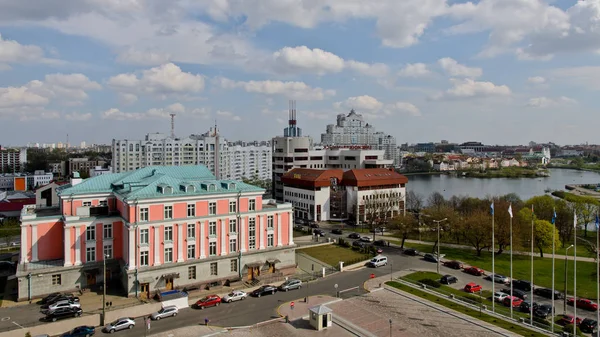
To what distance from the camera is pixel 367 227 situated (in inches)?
2026

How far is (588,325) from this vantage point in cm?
2134

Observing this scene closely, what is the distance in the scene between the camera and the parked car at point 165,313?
22.5 metres

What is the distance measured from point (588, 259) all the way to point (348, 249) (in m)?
21.5

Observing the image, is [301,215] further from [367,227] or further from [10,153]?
[10,153]

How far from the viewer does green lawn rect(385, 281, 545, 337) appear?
20641mm

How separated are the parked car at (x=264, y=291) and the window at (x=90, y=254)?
10.9 meters

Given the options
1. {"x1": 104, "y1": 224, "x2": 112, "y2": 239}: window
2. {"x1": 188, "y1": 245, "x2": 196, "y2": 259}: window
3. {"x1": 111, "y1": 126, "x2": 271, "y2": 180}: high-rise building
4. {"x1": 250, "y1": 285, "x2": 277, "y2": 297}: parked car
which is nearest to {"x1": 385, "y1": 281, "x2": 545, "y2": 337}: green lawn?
{"x1": 250, "y1": 285, "x2": 277, "y2": 297}: parked car

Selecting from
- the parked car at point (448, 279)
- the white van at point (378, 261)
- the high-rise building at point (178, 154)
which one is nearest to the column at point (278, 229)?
the white van at point (378, 261)

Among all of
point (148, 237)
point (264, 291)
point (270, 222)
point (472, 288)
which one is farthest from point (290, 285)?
point (472, 288)

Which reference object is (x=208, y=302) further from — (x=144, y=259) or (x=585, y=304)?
(x=585, y=304)

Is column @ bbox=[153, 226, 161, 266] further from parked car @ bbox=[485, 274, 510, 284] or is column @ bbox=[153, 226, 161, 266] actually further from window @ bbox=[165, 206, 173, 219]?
parked car @ bbox=[485, 274, 510, 284]

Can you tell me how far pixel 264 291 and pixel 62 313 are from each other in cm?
1156

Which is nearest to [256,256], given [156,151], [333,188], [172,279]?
[172,279]

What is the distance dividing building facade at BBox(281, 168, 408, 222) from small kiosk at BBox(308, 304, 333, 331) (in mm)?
32738
